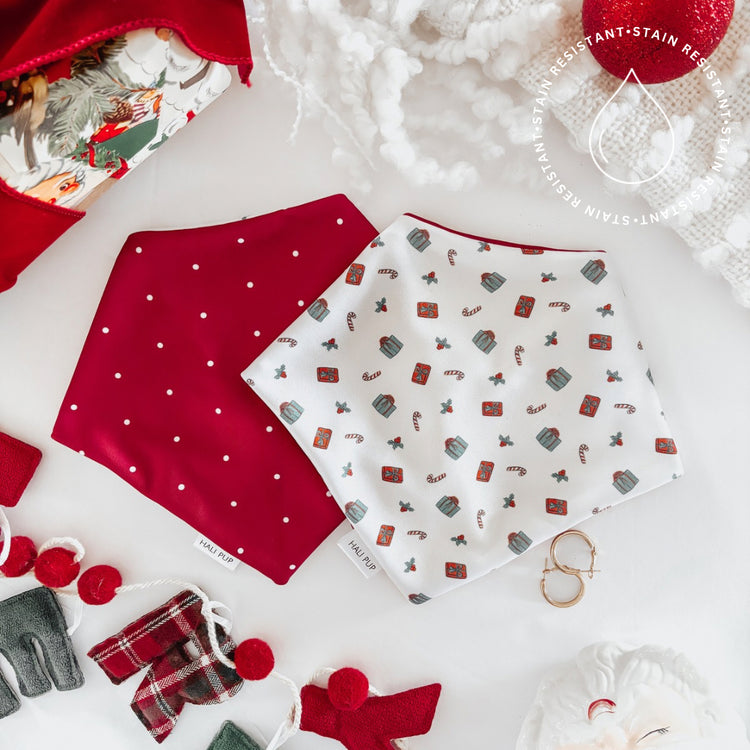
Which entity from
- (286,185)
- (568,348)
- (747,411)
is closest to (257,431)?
(286,185)

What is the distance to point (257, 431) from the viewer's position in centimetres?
106

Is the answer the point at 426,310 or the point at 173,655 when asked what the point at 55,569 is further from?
the point at 426,310

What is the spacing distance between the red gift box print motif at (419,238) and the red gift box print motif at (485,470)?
344 millimetres

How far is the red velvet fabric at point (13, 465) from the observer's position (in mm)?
1081

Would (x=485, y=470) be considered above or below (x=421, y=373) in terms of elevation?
below

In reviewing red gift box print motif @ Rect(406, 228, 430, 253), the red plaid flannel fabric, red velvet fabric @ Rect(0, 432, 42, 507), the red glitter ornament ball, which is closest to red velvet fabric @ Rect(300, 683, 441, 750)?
the red plaid flannel fabric

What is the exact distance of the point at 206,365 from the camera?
1.05 m

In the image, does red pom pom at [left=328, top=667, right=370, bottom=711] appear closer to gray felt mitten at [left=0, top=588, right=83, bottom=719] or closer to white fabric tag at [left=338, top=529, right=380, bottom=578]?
white fabric tag at [left=338, top=529, right=380, bottom=578]

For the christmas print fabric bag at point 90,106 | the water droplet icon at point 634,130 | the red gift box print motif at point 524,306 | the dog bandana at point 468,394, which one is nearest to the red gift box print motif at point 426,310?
the dog bandana at point 468,394

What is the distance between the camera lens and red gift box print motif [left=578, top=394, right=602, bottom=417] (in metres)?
1.00

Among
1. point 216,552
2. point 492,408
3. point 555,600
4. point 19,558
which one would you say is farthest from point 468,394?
point 19,558

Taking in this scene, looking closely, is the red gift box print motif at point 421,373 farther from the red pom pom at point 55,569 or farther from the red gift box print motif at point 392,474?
the red pom pom at point 55,569

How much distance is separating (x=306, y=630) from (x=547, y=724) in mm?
403

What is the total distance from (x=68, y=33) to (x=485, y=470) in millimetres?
813
